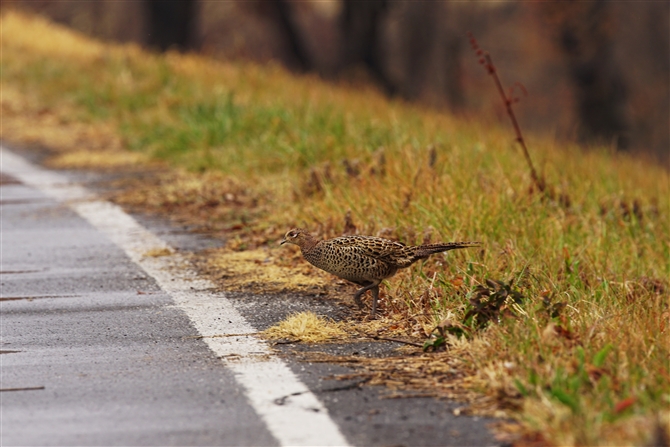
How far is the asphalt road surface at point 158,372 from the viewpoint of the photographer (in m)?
4.12

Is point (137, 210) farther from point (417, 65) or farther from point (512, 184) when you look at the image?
point (417, 65)

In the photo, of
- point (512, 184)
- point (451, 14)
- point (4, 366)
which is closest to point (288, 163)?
point (512, 184)

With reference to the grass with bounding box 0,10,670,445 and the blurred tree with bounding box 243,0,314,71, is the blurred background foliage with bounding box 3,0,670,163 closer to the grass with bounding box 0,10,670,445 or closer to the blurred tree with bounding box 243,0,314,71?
the blurred tree with bounding box 243,0,314,71

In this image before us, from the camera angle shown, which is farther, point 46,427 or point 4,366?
point 4,366

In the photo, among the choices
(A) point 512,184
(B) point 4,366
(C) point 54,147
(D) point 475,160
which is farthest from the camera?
(C) point 54,147

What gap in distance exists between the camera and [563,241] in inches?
291

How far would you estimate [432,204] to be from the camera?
760cm

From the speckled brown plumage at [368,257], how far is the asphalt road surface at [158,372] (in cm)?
30

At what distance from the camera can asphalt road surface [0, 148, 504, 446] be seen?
4.12 m

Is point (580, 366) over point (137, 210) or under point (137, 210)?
over

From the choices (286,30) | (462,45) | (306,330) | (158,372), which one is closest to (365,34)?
(286,30)

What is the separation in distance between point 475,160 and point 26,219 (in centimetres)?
380

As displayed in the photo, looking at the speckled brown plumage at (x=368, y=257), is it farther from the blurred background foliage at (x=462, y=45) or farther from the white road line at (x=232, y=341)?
the blurred background foliage at (x=462, y=45)

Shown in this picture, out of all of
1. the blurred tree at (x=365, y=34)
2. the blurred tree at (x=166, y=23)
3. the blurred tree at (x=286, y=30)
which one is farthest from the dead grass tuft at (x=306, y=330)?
the blurred tree at (x=166, y=23)
